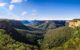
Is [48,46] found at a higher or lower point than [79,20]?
lower

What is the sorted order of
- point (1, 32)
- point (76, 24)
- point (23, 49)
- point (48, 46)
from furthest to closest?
1. point (76, 24)
2. point (48, 46)
3. point (1, 32)
4. point (23, 49)

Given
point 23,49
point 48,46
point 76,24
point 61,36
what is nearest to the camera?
point 23,49

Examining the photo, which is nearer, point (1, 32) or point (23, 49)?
point (23, 49)

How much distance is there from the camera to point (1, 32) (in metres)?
113

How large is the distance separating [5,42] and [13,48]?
325 inches

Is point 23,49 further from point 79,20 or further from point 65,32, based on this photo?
point 79,20

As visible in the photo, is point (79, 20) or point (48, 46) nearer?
point (48, 46)

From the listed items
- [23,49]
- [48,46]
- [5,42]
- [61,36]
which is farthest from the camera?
[61,36]

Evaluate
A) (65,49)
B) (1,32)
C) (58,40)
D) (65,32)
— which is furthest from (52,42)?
(65,49)

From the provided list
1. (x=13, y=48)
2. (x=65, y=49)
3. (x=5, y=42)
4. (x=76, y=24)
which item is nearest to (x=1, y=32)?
(x=5, y=42)

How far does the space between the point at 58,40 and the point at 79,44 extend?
42.0 m

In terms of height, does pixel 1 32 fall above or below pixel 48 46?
above

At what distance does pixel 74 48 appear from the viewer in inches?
3280

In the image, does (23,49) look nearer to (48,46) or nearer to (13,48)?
(13,48)
